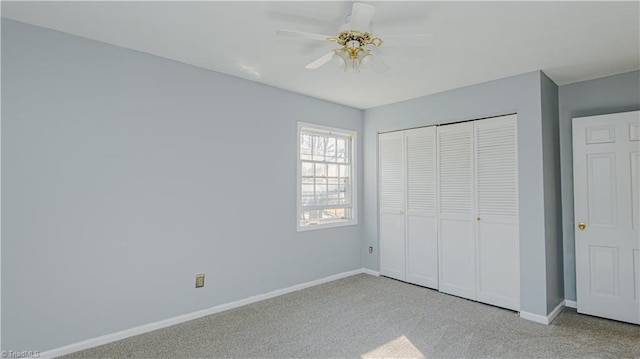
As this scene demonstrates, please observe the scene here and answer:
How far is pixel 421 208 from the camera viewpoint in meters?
4.20

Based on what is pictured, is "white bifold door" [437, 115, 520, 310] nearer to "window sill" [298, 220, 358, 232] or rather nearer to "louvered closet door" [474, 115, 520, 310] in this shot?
"louvered closet door" [474, 115, 520, 310]

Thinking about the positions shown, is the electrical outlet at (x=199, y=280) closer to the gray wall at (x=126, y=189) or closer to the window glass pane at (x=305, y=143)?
the gray wall at (x=126, y=189)

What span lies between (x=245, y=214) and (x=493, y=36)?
2798 mm

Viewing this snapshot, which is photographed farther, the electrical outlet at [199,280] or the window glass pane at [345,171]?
the window glass pane at [345,171]

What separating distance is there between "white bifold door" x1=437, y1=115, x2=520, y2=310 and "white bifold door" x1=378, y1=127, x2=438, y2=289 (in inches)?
5.2

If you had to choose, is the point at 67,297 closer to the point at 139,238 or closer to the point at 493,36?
the point at 139,238

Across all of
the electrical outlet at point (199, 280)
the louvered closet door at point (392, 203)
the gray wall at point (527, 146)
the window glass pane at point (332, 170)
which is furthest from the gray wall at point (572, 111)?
the electrical outlet at point (199, 280)

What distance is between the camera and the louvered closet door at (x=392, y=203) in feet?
14.5

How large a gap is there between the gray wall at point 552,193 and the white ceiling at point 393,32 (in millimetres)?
256

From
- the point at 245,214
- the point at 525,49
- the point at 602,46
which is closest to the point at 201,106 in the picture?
the point at 245,214

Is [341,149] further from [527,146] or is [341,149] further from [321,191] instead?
[527,146]

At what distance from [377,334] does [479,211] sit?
1.83 metres

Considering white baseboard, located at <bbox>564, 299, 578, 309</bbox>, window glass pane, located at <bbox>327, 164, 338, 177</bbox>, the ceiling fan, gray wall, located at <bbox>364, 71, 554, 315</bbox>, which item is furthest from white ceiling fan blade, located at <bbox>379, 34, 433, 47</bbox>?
white baseboard, located at <bbox>564, 299, 578, 309</bbox>

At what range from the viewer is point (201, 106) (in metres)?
3.21
